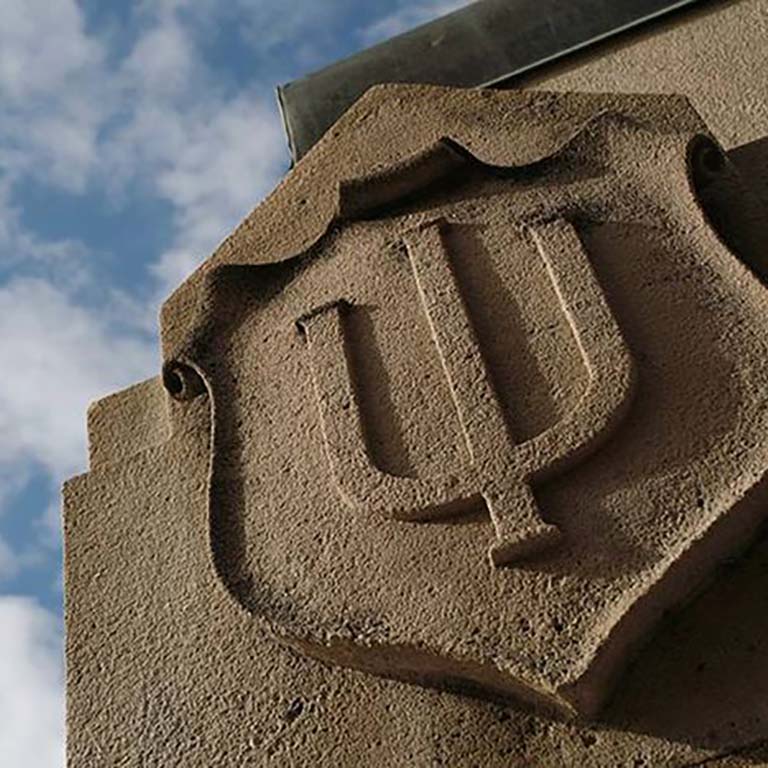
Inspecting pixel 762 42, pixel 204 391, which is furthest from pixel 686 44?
pixel 204 391

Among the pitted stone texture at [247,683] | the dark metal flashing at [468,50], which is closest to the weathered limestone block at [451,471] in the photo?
the pitted stone texture at [247,683]

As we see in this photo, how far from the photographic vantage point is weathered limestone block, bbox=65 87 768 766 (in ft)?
6.43

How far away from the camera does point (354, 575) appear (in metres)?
2.13

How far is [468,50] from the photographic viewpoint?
13.4ft

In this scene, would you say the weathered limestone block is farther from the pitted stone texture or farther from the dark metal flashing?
the dark metal flashing

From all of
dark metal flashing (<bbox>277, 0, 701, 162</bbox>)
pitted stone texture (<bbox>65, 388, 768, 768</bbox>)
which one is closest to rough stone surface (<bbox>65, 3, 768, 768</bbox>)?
pitted stone texture (<bbox>65, 388, 768, 768</bbox>)

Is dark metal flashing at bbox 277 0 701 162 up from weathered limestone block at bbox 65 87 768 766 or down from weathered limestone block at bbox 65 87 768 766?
up

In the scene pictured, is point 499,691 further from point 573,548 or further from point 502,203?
point 502,203

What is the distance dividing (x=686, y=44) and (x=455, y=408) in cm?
170

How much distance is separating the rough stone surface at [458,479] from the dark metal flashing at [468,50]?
991 millimetres

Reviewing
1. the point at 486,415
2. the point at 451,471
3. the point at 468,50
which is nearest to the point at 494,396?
the point at 486,415

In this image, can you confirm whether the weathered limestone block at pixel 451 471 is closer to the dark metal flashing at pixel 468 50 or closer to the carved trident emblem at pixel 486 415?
the carved trident emblem at pixel 486 415

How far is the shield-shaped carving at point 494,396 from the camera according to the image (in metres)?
1.98

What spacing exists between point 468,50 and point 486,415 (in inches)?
86.1
